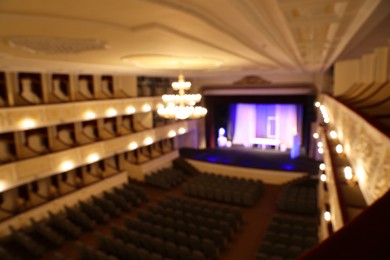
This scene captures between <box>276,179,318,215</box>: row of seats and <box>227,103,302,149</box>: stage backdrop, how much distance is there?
7393 millimetres

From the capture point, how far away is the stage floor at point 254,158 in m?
16.0

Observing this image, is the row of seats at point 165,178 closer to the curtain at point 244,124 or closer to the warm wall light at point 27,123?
the warm wall light at point 27,123

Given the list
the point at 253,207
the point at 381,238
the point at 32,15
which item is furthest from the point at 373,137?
the point at 253,207

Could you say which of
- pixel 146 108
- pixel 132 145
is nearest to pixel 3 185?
pixel 132 145

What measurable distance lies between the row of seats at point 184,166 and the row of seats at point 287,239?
794cm

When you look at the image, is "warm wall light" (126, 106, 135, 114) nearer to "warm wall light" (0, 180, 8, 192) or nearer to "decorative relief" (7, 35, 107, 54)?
"warm wall light" (0, 180, 8, 192)

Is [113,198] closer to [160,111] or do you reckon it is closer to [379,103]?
[160,111]

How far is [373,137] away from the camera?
113 inches

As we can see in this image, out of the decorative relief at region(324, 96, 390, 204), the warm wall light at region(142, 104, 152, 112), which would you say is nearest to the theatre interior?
the decorative relief at region(324, 96, 390, 204)

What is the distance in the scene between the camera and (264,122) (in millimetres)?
22312

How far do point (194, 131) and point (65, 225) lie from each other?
12639 mm

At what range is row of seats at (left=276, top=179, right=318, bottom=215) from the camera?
11.6m

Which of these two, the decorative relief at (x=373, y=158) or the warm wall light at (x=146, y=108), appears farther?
the warm wall light at (x=146, y=108)

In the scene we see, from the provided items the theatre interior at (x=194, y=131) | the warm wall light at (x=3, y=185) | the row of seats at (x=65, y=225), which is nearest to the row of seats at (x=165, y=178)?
the theatre interior at (x=194, y=131)
